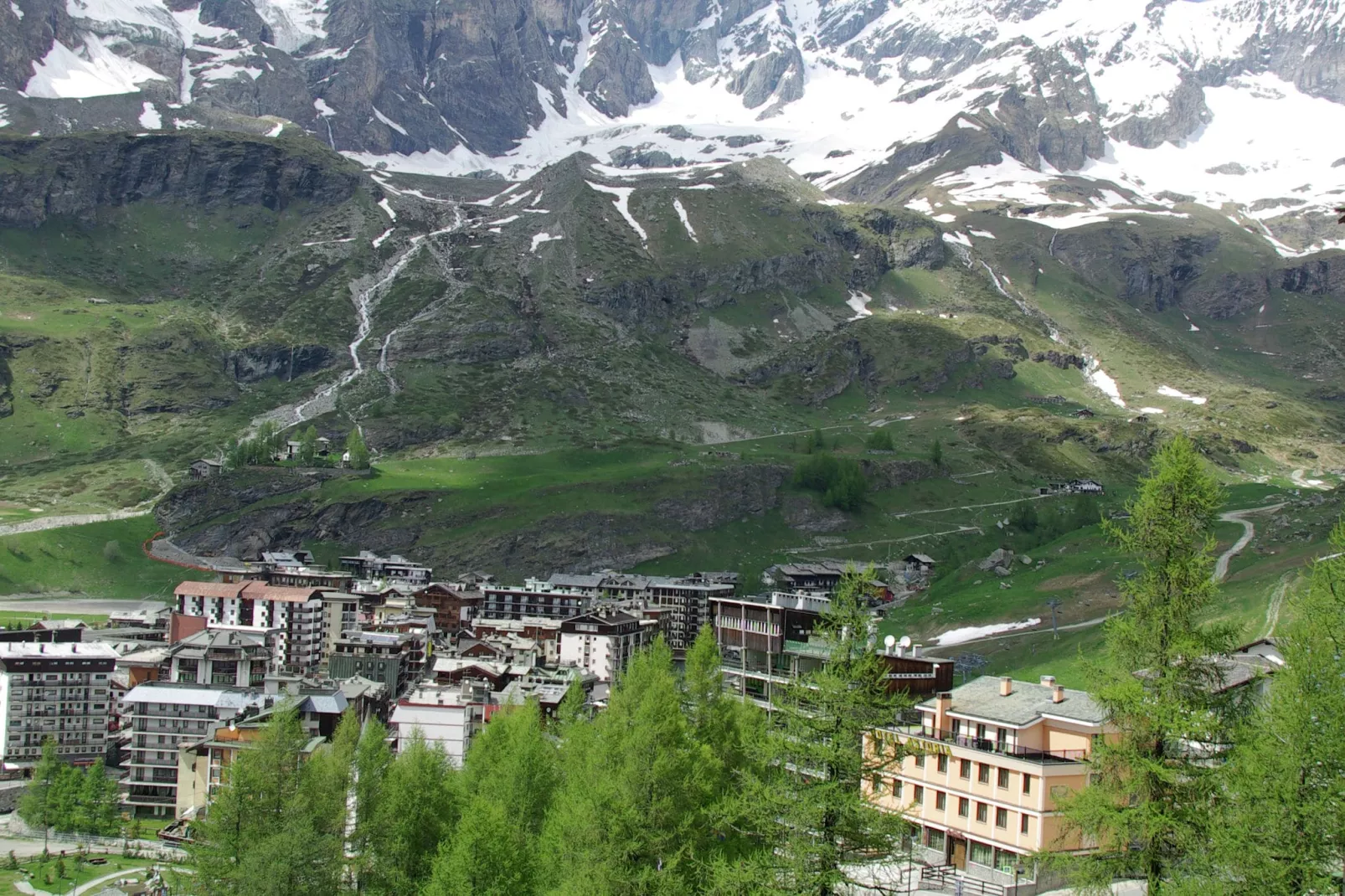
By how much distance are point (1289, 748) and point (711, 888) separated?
18.3 meters

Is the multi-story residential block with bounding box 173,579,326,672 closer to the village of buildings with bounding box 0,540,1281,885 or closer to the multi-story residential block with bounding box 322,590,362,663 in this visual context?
the village of buildings with bounding box 0,540,1281,885

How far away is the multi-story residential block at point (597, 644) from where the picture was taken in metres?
142

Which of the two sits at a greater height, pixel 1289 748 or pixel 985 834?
pixel 1289 748

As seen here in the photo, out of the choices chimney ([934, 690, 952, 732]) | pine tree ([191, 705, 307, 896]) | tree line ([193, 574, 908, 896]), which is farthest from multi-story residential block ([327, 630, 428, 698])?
chimney ([934, 690, 952, 732])

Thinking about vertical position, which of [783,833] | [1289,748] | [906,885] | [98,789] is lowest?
[98,789]

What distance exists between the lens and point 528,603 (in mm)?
179000

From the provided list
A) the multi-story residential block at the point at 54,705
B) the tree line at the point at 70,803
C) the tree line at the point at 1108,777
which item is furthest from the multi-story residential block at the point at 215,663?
the tree line at the point at 1108,777

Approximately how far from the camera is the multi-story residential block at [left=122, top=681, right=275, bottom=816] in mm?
108562

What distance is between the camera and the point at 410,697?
10706 centimetres

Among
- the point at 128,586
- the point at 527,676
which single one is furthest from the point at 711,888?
the point at 128,586

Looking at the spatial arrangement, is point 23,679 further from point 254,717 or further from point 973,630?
point 973,630

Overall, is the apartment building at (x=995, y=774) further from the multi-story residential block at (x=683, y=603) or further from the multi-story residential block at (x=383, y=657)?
the multi-story residential block at (x=683, y=603)

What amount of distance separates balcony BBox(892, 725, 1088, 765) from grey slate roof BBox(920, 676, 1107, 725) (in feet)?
3.47

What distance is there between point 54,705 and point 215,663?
1432 centimetres
